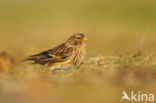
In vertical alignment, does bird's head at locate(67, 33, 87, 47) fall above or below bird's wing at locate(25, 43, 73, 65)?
above

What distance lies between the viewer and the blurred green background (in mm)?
20688

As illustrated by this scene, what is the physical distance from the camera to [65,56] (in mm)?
12289

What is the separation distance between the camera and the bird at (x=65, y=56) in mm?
12281

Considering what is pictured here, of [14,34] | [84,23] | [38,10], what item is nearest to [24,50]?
[14,34]

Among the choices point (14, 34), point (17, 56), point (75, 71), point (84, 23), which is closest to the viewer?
point (75, 71)

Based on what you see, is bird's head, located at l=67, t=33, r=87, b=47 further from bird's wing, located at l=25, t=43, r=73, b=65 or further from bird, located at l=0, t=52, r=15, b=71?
bird, located at l=0, t=52, r=15, b=71

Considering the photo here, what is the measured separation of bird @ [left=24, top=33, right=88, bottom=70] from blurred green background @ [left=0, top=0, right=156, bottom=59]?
514cm

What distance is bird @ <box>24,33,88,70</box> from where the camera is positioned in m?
12.3

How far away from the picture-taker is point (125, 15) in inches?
1143

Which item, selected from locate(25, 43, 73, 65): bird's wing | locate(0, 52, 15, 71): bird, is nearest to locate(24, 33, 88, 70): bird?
locate(25, 43, 73, 65): bird's wing

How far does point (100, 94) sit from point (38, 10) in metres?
24.1

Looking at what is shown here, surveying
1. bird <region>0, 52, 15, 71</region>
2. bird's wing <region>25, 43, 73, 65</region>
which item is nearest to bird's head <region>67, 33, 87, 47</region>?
bird's wing <region>25, 43, 73, 65</region>

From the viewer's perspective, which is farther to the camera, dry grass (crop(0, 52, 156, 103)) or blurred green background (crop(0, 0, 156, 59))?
blurred green background (crop(0, 0, 156, 59))

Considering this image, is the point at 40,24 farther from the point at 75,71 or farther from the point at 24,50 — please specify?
the point at 75,71
